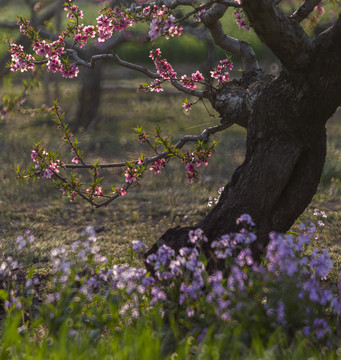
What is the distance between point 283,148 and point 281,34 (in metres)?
1.02

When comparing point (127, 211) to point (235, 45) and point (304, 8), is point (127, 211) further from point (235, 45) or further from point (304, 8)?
point (304, 8)

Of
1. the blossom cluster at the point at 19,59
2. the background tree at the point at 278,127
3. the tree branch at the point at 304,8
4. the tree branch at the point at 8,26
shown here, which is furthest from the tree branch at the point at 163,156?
the tree branch at the point at 8,26

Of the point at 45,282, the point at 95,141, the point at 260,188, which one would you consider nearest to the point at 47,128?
the point at 95,141

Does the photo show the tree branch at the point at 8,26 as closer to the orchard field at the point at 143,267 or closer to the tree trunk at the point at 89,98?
the tree trunk at the point at 89,98

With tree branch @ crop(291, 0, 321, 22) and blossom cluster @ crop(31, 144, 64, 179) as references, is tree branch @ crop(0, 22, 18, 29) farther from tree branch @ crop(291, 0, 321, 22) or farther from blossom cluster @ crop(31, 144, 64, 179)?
tree branch @ crop(291, 0, 321, 22)

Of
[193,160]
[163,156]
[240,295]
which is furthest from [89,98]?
[240,295]

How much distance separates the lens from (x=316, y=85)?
4.76 meters

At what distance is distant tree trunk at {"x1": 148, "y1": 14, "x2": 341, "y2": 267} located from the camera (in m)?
4.77

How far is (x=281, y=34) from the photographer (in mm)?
4590

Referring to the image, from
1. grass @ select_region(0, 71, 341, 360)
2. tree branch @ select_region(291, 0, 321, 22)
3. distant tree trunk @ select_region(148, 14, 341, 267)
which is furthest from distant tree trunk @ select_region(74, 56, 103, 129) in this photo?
distant tree trunk @ select_region(148, 14, 341, 267)

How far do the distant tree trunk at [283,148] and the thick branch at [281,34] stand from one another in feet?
0.24

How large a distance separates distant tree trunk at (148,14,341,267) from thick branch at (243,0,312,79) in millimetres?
73

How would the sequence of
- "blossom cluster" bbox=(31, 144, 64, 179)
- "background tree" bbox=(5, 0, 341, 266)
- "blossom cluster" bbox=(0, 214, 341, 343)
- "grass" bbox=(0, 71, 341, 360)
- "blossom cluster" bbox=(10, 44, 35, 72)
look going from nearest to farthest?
"grass" bbox=(0, 71, 341, 360), "blossom cluster" bbox=(0, 214, 341, 343), "background tree" bbox=(5, 0, 341, 266), "blossom cluster" bbox=(31, 144, 64, 179), "blossom cluster" bbox=(10, 44, 35, 72)

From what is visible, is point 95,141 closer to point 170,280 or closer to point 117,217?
point 117,217
